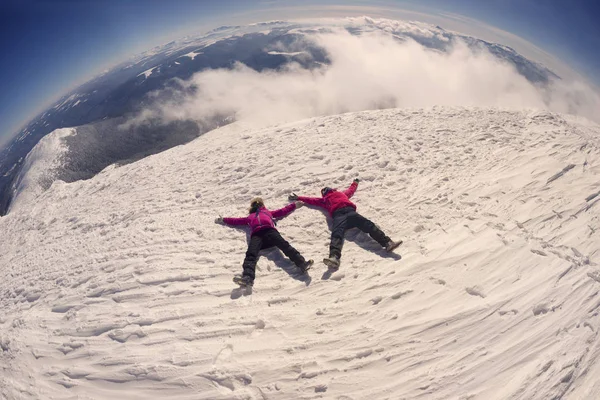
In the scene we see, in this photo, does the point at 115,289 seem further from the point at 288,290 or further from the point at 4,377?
the point at 288,290

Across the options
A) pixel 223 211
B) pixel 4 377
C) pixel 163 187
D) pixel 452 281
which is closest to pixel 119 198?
pixel 163 187

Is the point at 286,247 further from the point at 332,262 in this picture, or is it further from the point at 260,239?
the point at 332,262

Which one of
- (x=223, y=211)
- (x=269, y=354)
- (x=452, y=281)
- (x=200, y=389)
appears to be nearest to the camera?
(x=200, y=389)

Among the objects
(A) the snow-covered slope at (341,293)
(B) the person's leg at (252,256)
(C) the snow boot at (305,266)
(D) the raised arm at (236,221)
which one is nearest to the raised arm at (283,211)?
(A) the snow-covered slope at (341,293)

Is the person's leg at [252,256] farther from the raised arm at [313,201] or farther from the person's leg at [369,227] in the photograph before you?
the person's leg at [369,227]

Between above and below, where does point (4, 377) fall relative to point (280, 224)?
below

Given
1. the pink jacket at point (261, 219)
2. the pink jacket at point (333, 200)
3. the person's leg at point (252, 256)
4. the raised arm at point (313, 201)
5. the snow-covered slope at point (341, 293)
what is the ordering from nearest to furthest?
1. the snow-covered slope at point (341, 293)
2. the person's leg at point (252, 256)
3. the pink jacket at point (261, 219)
4. the pink jacket at point (333, 200)
5. the raised arm at point (313, 201)

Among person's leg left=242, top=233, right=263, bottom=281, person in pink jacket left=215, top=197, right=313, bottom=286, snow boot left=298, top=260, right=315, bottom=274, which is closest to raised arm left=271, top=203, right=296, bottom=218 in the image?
person in pink jacket left=215, top=197, right=313, bottom=286

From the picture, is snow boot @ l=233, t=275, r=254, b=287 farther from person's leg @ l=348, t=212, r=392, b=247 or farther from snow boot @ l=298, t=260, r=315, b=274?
person's leg @ l=348, t=212, r=392, b=247
